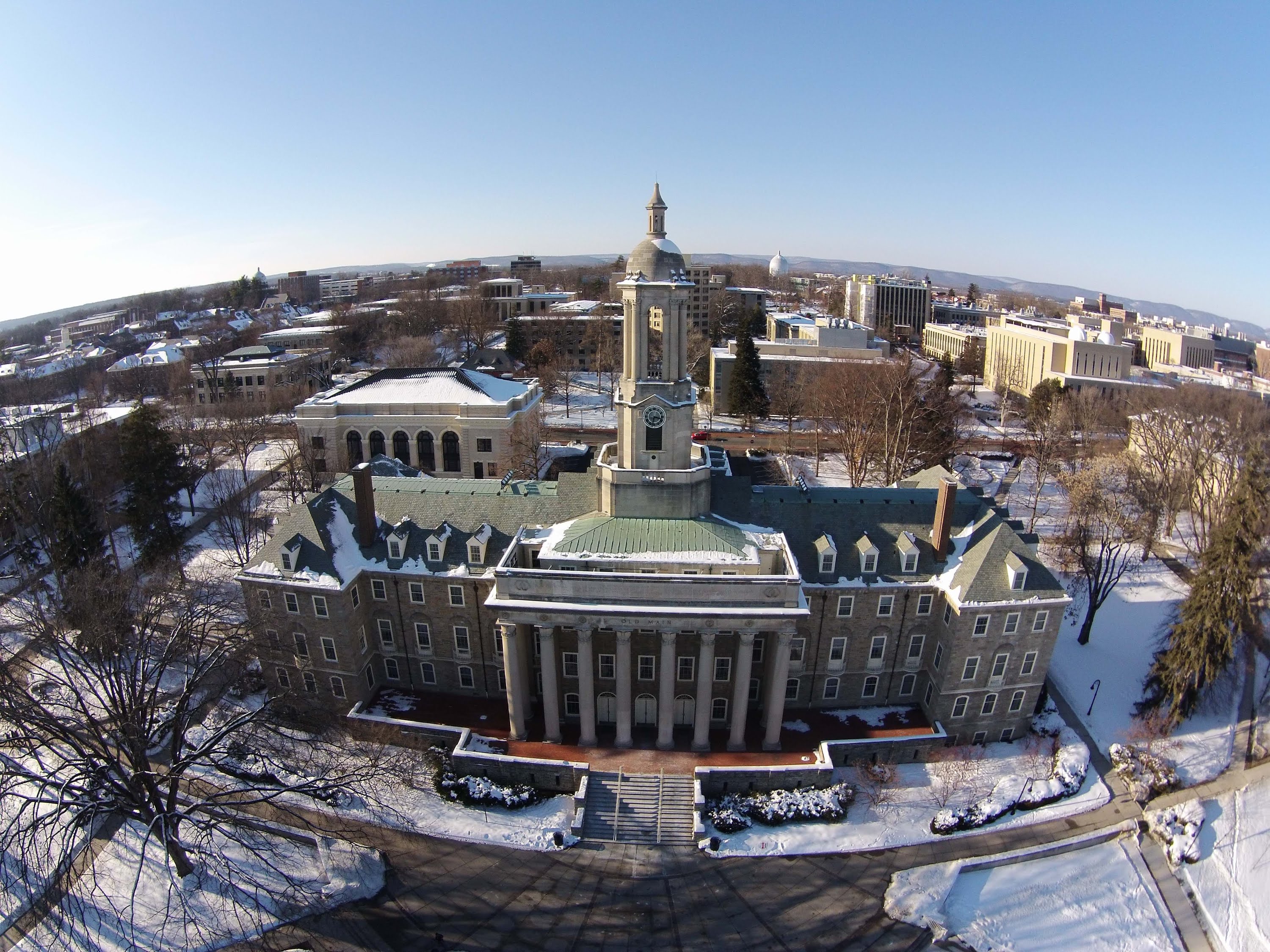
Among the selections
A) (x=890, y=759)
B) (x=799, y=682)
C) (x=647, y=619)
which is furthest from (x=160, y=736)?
(x=890, y=759)

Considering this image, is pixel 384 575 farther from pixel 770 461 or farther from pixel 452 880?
pixel 770 461

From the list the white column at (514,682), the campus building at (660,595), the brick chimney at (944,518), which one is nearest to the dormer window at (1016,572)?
the campus building at (660,595)

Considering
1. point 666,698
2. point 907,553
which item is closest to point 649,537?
point 666,698

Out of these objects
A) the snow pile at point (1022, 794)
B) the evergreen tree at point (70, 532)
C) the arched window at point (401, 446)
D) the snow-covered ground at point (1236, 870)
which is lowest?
the snow-covered ground at point (1236, 870)

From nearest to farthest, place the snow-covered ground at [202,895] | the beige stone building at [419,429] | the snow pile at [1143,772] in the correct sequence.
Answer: the snow-covered ground at [202,895]
the snow pile at [1143,772]
the beige stone building at [419,429]

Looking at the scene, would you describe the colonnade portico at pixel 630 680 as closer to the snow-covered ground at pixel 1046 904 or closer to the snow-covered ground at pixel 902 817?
the snow-covered ground at pixel 902 817

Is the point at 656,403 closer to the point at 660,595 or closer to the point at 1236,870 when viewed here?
the point at 660,595

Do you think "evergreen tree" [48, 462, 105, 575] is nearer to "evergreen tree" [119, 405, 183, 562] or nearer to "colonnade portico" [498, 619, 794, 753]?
"evergreen tree" [119, 405, 183, 562]
